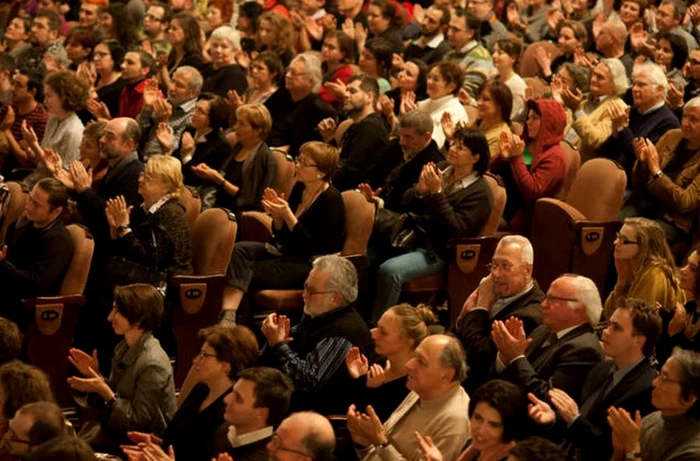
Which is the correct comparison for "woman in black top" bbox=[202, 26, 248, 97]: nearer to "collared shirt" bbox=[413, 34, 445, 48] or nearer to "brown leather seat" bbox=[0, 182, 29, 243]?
"collared shirt" bbox=[413, 34, 445, 48]

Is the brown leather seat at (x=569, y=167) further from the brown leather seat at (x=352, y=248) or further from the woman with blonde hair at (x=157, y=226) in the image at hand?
the woman with blonde hair at (x=157, y=226)

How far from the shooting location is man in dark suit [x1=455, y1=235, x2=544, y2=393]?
4918 millimetres

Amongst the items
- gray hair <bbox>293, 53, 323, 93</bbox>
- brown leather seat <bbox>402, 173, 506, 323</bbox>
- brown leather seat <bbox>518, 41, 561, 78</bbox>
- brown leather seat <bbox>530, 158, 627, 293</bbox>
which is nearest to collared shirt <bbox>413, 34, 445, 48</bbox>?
brown leather seat <bbox>518, 41, 561, 78</bbox>

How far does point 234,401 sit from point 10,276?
65.8 inches

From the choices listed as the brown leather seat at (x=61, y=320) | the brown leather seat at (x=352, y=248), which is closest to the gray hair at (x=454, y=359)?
the brown leather seat at (x=352, y=248)

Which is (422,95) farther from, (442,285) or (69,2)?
(69,2)

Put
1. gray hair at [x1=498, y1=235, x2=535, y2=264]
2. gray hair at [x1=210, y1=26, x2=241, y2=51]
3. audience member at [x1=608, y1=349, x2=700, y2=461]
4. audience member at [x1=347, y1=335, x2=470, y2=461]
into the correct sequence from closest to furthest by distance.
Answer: audience member at [x1=608, y1=349, x2=700, y2=461]
audience member at [x1=347, y1=335, x2=470, y2=461]
gray hair at [x1=498, y1=235, x2=535, y2=264]
gray hair at [x1=210, y1=26, x2=241, y2=51]

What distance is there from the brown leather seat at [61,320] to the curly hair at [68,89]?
1505mm

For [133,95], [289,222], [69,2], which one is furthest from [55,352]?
[69,2]

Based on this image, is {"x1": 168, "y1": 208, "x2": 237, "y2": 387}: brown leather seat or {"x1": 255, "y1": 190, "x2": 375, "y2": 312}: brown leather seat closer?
{"x1": 168, "y1": 208, "x2": 237, "y2": 387}: brown leather seat

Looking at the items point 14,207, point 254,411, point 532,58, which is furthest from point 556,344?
point 532,58

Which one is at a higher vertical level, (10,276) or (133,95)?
(10,276)

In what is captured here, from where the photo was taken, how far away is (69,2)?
36.4 feet

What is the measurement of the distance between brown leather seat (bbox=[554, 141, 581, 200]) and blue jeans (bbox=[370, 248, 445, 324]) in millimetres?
672
